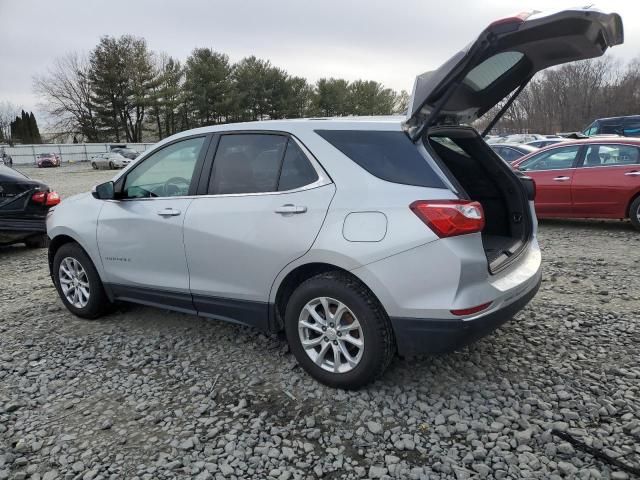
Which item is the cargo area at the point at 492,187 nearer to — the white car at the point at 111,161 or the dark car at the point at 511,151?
the dark car at the point at 511,151

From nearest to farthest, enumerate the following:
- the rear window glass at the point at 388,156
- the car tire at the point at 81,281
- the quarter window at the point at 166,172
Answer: the rear window glass at the point at 388,156, the quarter window at the point at 166,172, the car tire at the point at 81,281

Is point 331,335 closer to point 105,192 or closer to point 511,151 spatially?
point 105,192

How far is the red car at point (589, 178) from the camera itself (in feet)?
24.6

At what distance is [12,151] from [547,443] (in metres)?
55.0

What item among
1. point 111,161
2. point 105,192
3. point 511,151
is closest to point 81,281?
point 105,192

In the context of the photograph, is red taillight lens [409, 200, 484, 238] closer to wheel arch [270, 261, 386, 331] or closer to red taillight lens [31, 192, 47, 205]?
wheel arch [270, 261, 386, 331]

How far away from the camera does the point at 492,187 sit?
3.81 m

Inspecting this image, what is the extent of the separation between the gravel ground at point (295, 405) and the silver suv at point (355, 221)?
1.12 ft

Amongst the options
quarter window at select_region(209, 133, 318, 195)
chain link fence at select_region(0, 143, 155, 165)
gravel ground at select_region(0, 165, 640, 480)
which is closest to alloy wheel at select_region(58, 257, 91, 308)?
gravel ground at select_region(0, 165, 640, 480)

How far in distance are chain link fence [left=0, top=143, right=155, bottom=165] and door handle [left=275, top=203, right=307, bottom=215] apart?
4642cm

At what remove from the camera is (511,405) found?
284 cm

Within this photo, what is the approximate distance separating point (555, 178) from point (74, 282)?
7412mm

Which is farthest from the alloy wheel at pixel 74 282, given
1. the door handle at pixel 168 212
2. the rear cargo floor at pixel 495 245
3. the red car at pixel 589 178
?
the red car at pixel 589 178

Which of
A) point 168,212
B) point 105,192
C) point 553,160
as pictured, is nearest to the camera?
point 168,212
